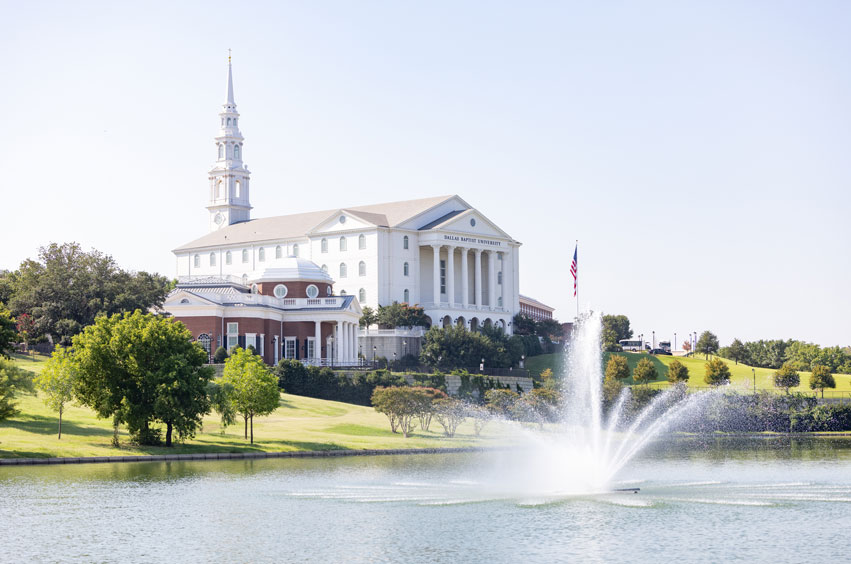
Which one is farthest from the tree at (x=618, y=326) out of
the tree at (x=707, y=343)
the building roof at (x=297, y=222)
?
the building roof at (x=297, y=222)

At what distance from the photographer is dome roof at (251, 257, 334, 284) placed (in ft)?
384

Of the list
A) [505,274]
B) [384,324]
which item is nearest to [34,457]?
[384,324]

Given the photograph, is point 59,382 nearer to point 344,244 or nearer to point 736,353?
point 344,244

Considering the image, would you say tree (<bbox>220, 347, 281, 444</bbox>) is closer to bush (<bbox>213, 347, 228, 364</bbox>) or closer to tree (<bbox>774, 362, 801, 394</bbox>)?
bush (<bbox>213, 347, 228, 364</bbox>)

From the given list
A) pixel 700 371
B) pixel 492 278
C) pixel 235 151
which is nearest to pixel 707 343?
pixel 700 371

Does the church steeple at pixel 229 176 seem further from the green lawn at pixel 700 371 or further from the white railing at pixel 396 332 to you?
the green lawn at pixel 700 371

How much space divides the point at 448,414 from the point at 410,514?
133 ft

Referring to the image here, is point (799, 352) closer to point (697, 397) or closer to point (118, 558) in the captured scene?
point (697, 397)

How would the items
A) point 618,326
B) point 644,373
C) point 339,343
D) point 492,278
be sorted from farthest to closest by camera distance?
point 618,326
point 492,278
point 644,373
point 339,343

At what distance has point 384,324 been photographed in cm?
13412

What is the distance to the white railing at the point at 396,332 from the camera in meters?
133

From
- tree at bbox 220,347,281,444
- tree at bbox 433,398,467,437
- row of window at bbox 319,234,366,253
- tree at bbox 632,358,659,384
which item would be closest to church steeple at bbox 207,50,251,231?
row of window at bbox 319,234,366,253

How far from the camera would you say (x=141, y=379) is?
212ft

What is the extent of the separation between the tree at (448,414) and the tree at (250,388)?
13228 millimetres
